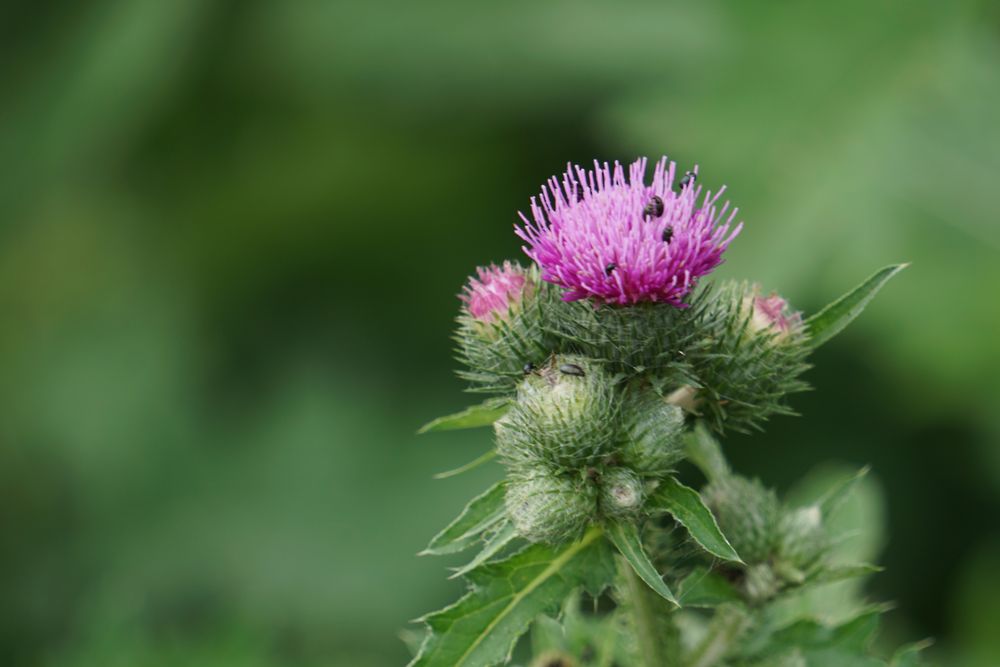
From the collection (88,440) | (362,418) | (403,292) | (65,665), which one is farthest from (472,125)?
(65,665)

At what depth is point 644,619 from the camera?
3.21 meters

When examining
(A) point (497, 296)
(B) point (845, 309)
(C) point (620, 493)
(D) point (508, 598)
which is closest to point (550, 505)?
(C) point (620, 493)

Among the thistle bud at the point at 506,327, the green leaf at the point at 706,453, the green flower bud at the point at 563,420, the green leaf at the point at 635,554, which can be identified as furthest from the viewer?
the green leaf at the point at 706,453

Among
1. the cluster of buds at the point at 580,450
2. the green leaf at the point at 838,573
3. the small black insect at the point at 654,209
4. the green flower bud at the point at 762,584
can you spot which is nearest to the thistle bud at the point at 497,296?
the cluster of buds at the point at 580,450

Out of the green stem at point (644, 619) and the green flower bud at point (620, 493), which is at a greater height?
the green flower bud at point (620, 493)

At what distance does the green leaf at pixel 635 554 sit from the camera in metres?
2.78

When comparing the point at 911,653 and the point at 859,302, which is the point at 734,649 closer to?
the point at 911,653

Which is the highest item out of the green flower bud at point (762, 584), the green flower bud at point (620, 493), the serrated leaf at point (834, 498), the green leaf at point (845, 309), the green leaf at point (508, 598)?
the green leaf at point (845, 309)

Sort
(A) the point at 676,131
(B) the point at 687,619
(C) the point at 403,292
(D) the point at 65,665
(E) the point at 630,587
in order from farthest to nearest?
(C) the point at 403,292
(A) the point at 676,131
(D) the point at 65,665
(B) the point at 687,619
(E) the point at 630,587

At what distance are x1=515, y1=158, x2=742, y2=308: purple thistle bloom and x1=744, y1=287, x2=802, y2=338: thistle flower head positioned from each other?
0.82 feet

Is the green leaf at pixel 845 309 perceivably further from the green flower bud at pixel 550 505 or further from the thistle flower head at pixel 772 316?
the green flower bud at pixel 550 505

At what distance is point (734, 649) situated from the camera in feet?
11.1

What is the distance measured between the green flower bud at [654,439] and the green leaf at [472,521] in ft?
1.22

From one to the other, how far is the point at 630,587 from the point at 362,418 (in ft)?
15.6
